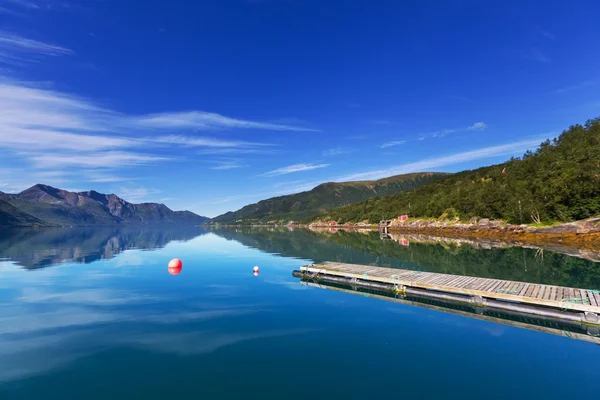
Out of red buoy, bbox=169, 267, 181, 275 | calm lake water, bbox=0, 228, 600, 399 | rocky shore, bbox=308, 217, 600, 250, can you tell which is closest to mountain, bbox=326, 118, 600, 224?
rocky shore, bbox=308, 217, 600, 250

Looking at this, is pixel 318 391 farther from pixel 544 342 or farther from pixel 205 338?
pixel 544 342

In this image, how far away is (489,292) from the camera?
906 inches

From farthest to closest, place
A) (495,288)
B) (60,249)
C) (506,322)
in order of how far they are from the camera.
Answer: (60,249) → (495,288) → (506,322)

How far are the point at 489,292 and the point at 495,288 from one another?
1.56 m

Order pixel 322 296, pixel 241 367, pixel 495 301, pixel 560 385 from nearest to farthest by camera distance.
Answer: pixel 560 385, pixel 241 367, pixel 495 301, pixel 322 296

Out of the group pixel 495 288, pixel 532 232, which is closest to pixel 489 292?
pixel 495 288

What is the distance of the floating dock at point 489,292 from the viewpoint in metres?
19.5

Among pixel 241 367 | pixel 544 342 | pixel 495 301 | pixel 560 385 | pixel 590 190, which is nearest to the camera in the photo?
pixel 560 385

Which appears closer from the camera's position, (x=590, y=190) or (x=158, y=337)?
(x=158, y=337)

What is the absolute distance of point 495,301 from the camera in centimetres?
2270

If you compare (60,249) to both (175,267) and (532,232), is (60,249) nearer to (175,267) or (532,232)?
(175,267)

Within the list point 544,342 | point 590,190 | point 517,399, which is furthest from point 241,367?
point 590,190

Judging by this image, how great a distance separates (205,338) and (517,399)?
1529 centimetres

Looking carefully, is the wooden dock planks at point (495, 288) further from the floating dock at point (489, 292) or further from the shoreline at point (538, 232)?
the shoreline at point (538, 232)
